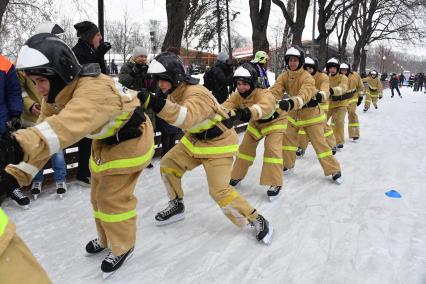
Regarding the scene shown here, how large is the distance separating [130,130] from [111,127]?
0.69ft

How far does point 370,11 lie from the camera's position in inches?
1016

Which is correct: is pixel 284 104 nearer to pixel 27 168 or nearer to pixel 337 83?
pixel 27 168

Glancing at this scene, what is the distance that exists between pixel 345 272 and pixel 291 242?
0.67m

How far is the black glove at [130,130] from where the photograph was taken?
3.03 metres

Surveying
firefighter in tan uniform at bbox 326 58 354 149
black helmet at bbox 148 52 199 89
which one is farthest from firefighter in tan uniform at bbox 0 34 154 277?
firefighter in tan uniform at bbox 326 58 354 149

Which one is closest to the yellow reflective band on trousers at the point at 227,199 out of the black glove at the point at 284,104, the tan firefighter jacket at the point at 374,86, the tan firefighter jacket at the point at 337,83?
the black glove at the point at 284,104

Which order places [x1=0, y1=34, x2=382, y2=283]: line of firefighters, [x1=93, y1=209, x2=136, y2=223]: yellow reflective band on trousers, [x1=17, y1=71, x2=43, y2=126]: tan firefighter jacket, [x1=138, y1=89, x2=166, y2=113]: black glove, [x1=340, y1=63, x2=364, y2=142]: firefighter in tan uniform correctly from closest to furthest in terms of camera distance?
[x1=0, y1=34, x2=382, y2=283]: line of firefighters → [x1=138, y1=89, x2=166, y2=113]: black glove → [x1=93, y1=209, x2=136, y2=223]: yellow reflective band on trousers → [x1=17, y1=71, x2=43, y2=126]: tan firefighter jacket → [x1=340, y1=63, x2=364, y2=142]: firefighter in tan uniform

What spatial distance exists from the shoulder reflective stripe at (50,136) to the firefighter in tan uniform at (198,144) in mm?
946

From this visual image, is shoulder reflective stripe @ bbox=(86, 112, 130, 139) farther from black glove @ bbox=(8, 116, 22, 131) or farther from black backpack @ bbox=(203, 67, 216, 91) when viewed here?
black backpack @ bbox=(203, 67, 216, 91)

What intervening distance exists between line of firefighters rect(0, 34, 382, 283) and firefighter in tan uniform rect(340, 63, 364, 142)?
371 centimetres

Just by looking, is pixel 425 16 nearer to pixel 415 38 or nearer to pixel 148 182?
pixel 415 38

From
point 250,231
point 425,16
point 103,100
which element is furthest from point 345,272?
point 425,16

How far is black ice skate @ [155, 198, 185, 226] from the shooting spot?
4227 mm

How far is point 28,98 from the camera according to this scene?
15.7 ft
